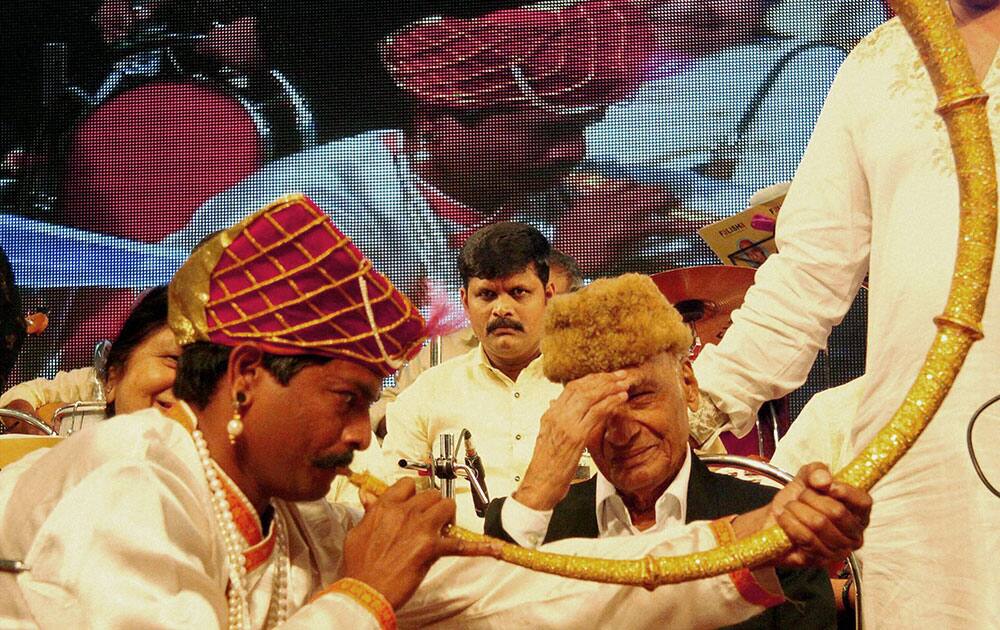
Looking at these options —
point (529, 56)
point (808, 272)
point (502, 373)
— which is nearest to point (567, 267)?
point (502, 373)

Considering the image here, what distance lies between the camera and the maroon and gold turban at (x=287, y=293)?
192 cm

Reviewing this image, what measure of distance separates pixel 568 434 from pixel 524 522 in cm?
22

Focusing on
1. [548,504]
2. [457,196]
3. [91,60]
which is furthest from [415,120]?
[548,504]

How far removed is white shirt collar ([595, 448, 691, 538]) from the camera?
2.57 meters

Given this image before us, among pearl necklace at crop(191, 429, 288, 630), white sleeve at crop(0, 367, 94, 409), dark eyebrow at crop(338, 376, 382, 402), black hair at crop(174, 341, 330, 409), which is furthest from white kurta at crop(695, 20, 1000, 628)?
white sleeve at crop(0, 367, 94, 409)

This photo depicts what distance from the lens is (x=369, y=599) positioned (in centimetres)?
180

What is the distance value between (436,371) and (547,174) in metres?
2.17

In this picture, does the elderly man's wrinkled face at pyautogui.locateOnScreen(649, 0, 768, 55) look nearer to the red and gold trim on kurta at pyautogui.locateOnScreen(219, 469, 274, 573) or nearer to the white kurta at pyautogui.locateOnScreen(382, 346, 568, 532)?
the white kurta at pyautogui.locateOnScreen(382, 346, 568, 532)

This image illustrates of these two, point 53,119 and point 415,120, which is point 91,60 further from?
point 415,120

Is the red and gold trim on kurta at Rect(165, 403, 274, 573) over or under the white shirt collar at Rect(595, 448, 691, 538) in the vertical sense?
A: over

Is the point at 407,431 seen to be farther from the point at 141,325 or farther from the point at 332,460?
the point at 332,460

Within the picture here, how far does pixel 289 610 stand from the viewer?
6.57 feet

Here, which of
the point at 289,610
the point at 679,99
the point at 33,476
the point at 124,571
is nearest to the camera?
the point at 124,571

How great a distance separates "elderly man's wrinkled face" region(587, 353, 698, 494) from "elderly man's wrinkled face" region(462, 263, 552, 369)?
1730 mm
